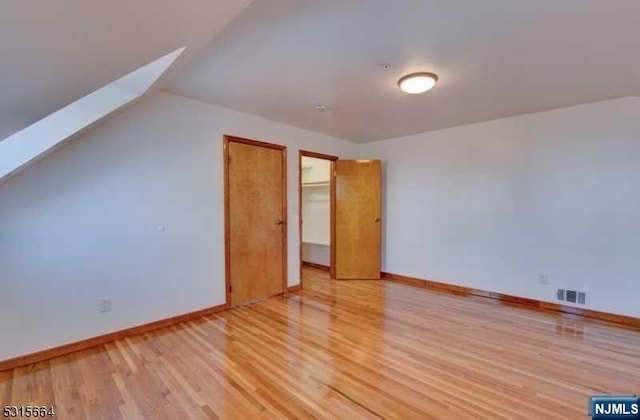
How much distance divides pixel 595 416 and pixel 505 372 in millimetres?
497

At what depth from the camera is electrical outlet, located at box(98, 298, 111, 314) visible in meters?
2.56

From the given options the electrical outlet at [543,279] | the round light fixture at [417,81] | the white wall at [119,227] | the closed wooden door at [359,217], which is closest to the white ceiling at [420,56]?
the round light fixture at [417,81]

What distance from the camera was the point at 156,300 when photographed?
2.88 meters

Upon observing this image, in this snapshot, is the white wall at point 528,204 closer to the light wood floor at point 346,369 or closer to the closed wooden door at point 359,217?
the closed wooden door at point 359,217

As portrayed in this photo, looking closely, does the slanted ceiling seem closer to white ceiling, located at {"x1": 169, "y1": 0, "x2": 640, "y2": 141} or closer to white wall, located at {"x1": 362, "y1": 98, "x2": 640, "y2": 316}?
white ceiling, located at {"x1": 169, "y1": 0, "x2": 640, "y2": 141}

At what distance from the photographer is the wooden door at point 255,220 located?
3479mm

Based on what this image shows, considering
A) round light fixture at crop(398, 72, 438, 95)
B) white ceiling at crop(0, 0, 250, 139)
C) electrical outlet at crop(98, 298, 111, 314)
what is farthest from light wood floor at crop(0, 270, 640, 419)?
round light fixture at crop(398, 72, 438, 95)

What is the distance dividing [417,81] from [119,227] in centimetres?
282

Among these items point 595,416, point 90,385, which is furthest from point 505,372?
point 90,385

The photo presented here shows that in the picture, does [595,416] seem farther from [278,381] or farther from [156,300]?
[156,300]

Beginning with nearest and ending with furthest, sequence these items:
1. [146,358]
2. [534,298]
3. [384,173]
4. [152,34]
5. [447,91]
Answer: [152,34], [146,358], [447,91], [534,298], [384,173]

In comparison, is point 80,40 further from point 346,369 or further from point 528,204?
point 528,204

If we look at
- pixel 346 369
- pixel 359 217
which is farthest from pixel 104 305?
pixel 359 217

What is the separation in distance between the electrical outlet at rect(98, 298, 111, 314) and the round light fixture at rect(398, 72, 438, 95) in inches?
122
